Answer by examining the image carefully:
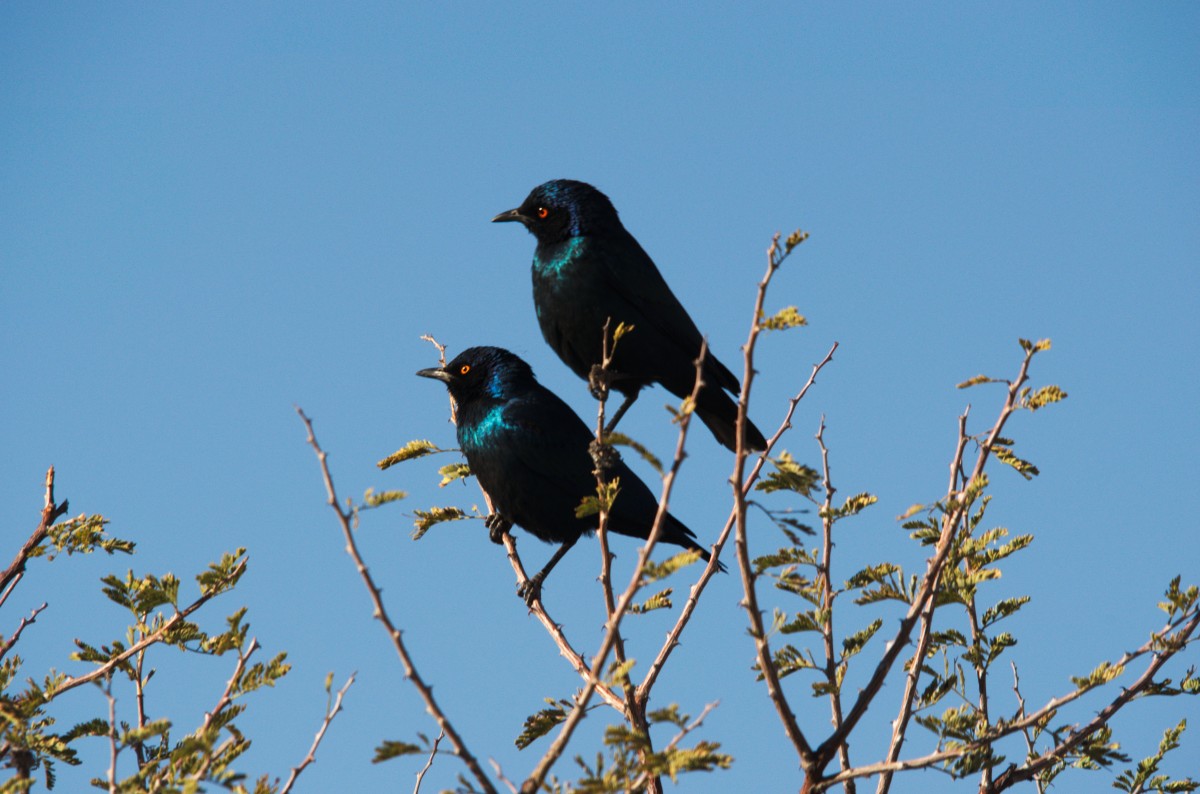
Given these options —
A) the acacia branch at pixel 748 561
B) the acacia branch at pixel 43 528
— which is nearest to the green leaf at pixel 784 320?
the acacia branch at pixel 748 561

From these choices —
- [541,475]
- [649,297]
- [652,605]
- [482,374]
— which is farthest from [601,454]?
[482,374]

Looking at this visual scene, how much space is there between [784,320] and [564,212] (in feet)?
12.8

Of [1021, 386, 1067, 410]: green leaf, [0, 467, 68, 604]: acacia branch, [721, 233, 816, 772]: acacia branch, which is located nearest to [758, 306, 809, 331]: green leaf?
[721, 233, 816, 772]: acacia branch

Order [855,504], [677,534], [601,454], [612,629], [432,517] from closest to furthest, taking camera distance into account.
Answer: [612,629] → [855,504] → [601,454] → [432,517] → [677,534]

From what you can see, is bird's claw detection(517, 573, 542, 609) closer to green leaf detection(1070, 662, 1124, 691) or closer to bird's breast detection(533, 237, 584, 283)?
bird's breast detection(533, 237, 584, 283)

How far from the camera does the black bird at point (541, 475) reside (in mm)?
6070

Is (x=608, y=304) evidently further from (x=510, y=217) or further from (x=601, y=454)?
(x=601, y=454)

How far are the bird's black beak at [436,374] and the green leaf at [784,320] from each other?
13.2 feet

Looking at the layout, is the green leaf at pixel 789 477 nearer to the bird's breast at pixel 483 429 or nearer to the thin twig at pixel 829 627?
the thin twig at pixel 829 627

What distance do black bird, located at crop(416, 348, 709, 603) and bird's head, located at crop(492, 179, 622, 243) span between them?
0.93 m

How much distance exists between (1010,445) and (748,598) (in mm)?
1130

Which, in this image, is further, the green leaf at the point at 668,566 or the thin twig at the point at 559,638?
the thin twig at the point at 559,638

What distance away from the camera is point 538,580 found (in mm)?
5996

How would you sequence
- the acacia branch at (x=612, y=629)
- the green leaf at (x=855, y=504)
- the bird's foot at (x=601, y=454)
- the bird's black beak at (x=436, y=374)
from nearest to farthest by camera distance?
the acacia branch at (x=612, y=629) < the green leaf at (x=855, y=504) < the bird's foot at (x=601, y=454) < the bird's black beak at (x=436, y=374)
